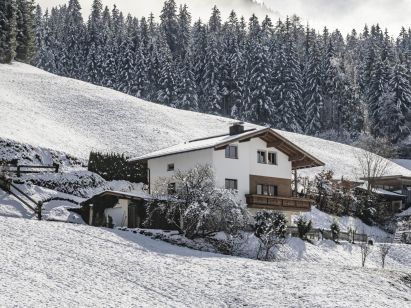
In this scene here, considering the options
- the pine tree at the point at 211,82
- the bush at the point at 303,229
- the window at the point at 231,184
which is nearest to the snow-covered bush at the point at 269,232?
the bush at the point at 303,229

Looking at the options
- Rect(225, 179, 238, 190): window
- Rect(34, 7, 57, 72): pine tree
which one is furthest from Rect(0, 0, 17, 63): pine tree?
Rect(225, 179, 238, 190): window

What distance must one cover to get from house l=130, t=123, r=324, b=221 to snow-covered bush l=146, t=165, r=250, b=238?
5.49 meters

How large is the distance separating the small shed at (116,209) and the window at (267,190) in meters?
9.97

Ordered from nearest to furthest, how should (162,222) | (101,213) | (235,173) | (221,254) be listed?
(221,254) < (162,222) < (101,213) < (235,173)

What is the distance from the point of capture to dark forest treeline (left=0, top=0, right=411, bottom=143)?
105875mm

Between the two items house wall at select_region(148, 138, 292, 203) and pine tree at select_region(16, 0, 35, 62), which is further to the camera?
pine tree at select_region(16, 0, 35, 62)

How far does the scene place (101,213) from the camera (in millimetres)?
41625

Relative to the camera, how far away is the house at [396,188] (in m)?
71.1

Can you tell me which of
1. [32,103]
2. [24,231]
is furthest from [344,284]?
[32,103]

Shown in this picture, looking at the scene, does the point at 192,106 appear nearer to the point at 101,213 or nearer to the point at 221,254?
the point at 101,213

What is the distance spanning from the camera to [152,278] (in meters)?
23.2

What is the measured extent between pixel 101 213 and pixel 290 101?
6884cm

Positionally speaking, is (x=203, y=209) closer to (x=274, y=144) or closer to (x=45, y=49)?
(x=274, y=144)

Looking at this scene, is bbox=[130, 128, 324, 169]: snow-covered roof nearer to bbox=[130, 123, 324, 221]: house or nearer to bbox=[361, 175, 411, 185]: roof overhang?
bbox=[130, 123, 324, 221]: house
